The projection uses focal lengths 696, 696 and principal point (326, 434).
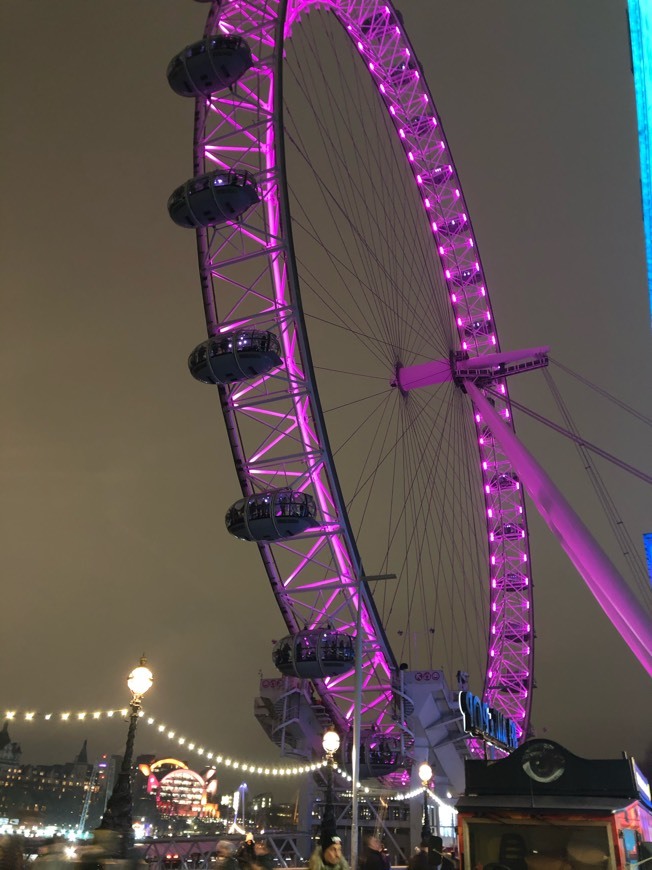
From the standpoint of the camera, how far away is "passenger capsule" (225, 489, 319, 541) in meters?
25.8

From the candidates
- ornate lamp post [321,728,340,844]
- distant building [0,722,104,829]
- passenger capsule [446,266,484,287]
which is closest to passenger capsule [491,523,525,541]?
passenger capsule [446,266,484,287]

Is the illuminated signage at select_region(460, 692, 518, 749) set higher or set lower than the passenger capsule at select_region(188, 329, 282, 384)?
lower

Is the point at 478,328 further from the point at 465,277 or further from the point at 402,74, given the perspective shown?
the point at 402,74

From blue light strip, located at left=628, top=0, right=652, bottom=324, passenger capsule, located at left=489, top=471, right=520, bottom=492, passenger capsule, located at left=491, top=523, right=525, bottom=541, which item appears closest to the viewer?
blue light strip, located at left=628, top=0, right=652, bottom=324

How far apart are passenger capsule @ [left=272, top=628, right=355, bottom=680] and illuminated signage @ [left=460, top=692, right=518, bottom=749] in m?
7.45

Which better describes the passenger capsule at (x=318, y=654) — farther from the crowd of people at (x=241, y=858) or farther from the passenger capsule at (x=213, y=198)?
the passenger capsule at (x=213, y=198)

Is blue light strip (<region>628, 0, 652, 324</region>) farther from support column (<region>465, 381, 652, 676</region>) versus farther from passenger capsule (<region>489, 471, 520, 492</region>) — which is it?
passenger capsule (<region>489, 471, 520, 492</region>)

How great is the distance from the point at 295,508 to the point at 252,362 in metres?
5.59

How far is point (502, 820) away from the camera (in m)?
7.64

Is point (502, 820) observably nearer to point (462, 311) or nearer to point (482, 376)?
point (482, 376)

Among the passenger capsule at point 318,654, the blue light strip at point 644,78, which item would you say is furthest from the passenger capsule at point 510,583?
the blue light strip at point 644,78

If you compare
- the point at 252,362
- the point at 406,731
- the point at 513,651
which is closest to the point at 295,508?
the point at 252,362

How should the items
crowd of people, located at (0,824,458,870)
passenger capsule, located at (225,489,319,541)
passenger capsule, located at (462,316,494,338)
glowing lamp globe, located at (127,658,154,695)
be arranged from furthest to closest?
passenger capsule, located at (462,316,494,338)
passenger capsule, located at (225,489,319,541)
glowing lamp globe, located at (127,658,154,695)
crowd of people, located at (0,824,458,870)

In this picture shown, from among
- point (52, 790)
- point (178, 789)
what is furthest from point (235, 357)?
point (52, 790)
